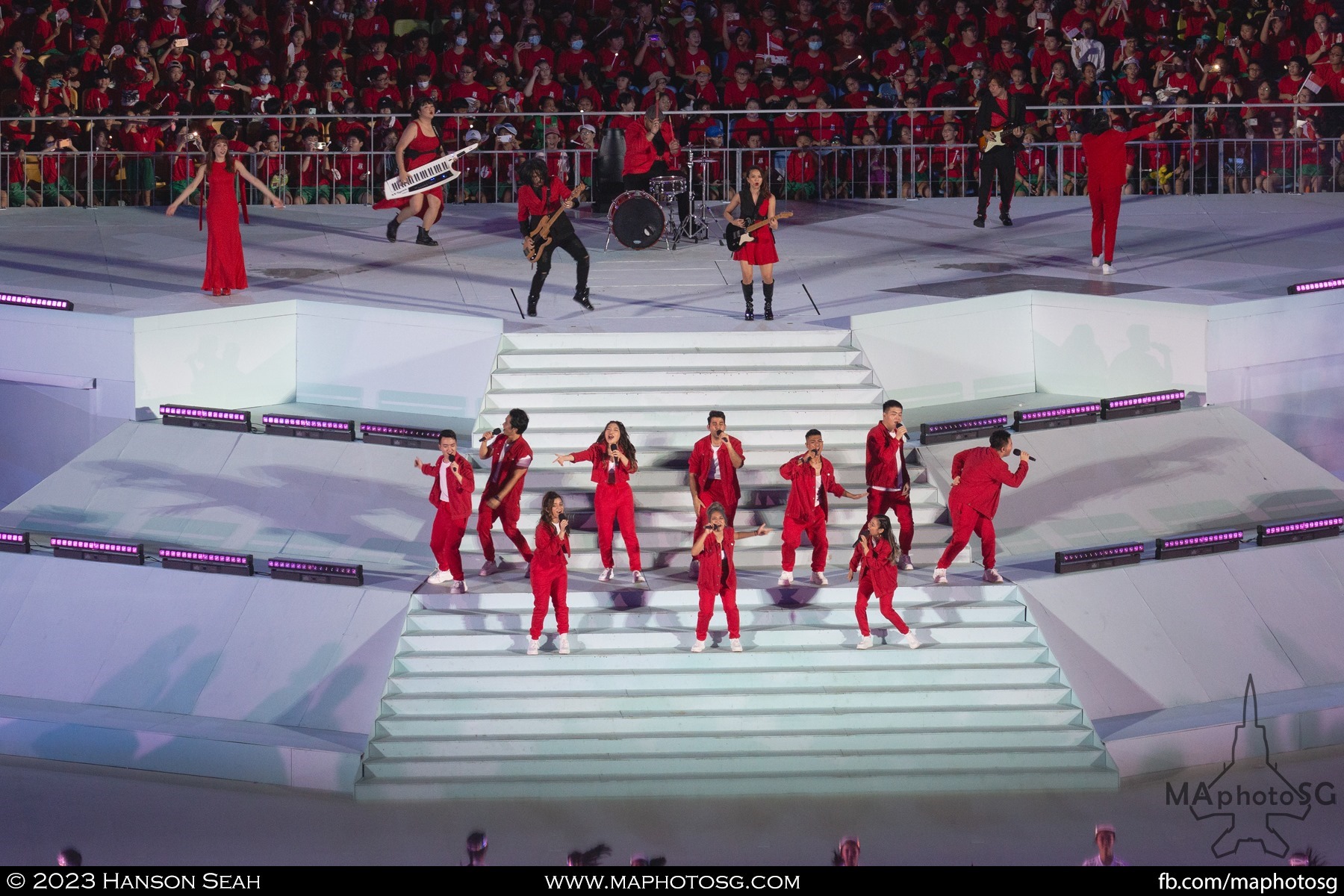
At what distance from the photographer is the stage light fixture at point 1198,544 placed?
13.3m

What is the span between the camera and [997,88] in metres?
19.1

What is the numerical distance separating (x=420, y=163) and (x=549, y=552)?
7.58 m

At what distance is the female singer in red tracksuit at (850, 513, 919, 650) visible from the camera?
12344 mm

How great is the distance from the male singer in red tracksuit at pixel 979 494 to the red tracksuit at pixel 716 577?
5.46 feet

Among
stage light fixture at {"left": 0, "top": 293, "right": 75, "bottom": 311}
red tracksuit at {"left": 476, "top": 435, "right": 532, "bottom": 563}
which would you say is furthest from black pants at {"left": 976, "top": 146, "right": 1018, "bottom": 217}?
stage light fixture at {"left": 0, "top": 293, "right": 75, "bottom": 311}

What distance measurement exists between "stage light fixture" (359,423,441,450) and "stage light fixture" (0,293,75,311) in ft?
9.80

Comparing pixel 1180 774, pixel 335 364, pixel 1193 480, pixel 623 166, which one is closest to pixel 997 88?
pixel 623 166

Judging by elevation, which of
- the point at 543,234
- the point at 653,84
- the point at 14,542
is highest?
the point at 653,84

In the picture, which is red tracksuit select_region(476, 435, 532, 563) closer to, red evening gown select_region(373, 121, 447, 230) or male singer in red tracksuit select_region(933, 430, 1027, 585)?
male singer in red tracksuit select_region(933, 430, 1027, 585)

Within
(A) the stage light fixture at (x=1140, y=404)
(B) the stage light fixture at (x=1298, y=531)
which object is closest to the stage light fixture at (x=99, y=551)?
(A) the stage light fixture at (x=1140, y=404)

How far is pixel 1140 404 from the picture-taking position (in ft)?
51.0

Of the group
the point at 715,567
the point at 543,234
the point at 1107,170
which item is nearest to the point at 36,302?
the point at 543,234

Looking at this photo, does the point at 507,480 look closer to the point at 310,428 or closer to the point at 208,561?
the point at 208,561
